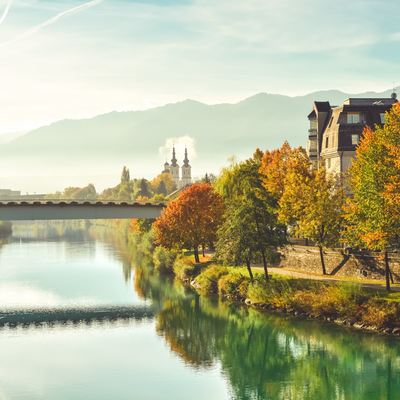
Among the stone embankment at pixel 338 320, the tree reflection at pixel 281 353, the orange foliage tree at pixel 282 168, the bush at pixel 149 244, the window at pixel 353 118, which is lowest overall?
the tree reflection at pixel 281 353

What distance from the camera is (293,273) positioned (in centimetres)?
5675

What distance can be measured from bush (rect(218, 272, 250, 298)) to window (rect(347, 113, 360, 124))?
2400 centimetres

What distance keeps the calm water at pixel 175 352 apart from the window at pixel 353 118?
27.8 metres

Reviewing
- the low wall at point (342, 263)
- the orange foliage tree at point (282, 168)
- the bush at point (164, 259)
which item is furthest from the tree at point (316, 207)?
the bush at point (164, 259)

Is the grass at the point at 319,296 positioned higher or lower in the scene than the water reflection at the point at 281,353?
higher

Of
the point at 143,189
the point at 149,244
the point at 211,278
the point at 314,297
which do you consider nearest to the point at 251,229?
the point at 314,297

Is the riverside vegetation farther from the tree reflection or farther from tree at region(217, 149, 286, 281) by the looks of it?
the tree reflection

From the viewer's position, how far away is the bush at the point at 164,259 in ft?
250

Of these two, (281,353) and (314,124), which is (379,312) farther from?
(314,124)

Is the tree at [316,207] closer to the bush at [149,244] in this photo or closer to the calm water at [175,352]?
the calm water at [175,352]

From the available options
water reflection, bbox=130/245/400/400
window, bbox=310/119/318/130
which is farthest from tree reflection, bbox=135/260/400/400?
window, bbox=310/119/318/130

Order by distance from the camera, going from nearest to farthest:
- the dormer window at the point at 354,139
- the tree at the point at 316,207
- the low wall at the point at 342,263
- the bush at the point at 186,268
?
the low wall at the point at 342,263 → the tree at the point at 316,207 → the bush at the point at 186,268 → the dormer window at the point at 354,139

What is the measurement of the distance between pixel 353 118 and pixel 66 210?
34881mm

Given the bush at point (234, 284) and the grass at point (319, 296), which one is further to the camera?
the bush at point (234, 284)
